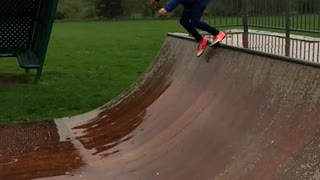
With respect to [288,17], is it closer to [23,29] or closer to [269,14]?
[269,14]

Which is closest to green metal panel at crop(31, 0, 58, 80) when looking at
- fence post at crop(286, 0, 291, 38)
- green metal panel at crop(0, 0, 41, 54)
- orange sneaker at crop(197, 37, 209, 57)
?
green metal panel at crop(0, 0, 41, 54)

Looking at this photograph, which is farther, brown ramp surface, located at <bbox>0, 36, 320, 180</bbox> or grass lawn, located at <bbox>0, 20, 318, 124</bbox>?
grass lawn, located at <bbox>0, 20, 318, 124</bbox>

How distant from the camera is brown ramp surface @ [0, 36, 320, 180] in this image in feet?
13.7

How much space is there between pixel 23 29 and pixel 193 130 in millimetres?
8480

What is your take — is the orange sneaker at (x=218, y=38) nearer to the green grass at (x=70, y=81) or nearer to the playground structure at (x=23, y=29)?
the green grass at (x=70, y=81)

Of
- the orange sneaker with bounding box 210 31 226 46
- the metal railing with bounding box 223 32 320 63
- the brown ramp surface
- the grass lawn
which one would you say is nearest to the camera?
the brown ramp surface

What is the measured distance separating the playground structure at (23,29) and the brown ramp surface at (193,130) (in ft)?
16.5

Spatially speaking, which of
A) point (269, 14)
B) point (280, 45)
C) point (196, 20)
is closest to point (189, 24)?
point (196, 20)

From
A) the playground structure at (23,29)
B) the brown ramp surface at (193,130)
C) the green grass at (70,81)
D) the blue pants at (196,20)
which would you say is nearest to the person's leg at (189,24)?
the blue pants at (196,20)

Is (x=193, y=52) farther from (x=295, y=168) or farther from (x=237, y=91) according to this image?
(x=295, y=168)

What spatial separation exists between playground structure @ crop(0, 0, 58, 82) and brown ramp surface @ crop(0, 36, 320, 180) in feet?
16.5

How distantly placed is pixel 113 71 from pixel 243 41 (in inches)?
229

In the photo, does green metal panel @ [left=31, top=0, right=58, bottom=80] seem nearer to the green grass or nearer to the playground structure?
the playground structure

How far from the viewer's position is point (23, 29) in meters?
12.9
